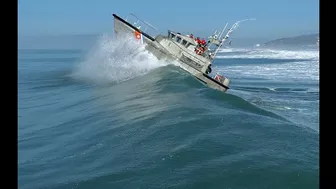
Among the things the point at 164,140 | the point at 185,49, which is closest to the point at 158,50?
the point at 185,49

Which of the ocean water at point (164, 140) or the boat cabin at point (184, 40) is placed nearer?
the ocean water at point (164, 140)

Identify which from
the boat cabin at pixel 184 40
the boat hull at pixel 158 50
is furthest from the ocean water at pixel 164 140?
the boat cabin at pixel 184 40

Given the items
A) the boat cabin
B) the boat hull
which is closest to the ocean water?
the boat hull

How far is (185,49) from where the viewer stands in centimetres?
2292

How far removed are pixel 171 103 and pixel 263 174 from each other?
7505 millimetres

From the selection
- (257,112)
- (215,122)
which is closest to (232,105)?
(257,112)

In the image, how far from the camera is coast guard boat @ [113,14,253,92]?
22.0 metres

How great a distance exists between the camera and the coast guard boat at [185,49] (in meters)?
22.0

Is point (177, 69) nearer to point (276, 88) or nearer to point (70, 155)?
point (276, 88)

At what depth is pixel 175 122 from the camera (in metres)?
11.1

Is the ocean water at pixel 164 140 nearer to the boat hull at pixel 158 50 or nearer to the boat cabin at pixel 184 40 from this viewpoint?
the boat hull at pixel 158 50
